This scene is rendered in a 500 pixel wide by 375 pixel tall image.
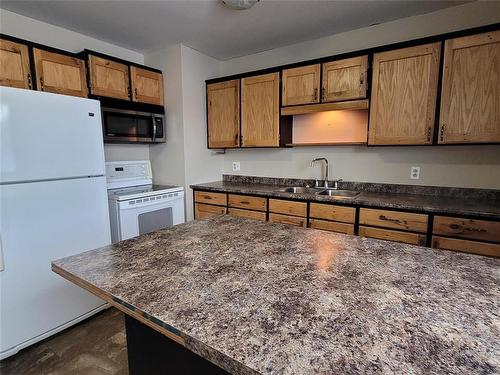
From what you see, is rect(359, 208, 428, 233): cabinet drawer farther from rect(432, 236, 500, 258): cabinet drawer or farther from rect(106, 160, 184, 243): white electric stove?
rect(106, 160, 184, 243): white electric stove

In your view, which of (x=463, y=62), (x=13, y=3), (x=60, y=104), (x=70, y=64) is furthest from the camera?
(x=70, y=64)

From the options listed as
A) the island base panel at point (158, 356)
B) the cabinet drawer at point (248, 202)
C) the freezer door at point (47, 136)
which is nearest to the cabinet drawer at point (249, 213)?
the cabinet drawer at point (248, 202)

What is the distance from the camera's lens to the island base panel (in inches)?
34.1

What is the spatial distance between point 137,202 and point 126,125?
32.7 inches

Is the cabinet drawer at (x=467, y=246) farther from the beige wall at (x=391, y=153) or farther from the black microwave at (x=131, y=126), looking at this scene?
the black microwave at (x=131, y=126)

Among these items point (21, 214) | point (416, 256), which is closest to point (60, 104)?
point (21, 214)

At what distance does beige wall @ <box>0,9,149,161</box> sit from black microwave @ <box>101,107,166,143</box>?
35 centimetres

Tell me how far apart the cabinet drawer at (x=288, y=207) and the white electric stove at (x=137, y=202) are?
42.8 inches

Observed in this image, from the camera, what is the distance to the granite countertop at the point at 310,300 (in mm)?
542

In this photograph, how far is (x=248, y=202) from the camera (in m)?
2.79

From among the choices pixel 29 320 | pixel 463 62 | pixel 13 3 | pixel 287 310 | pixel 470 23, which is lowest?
pixel 29 320

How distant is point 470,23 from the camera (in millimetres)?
2156

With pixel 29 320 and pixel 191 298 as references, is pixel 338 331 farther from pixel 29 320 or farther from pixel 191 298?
pixel 29 320

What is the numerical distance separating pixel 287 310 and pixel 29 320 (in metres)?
1.96
